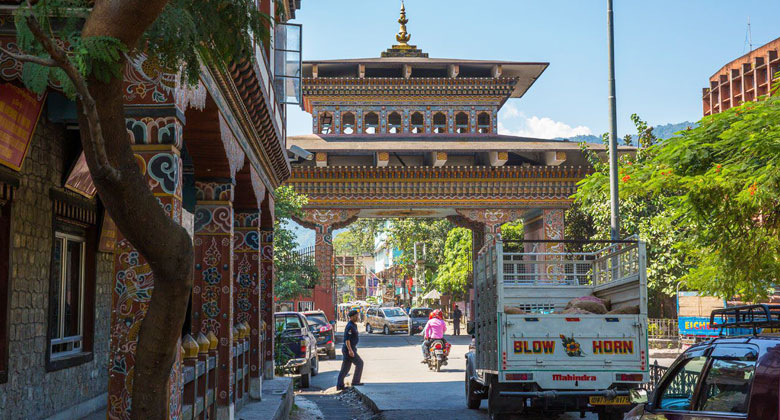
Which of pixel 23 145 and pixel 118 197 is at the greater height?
pixel 23 145

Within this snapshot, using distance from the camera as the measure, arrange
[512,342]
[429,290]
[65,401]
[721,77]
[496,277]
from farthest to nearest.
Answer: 1. [429,290]
2. [721,77]
3. [496,277]
4. [512,342]
5. [65,401]

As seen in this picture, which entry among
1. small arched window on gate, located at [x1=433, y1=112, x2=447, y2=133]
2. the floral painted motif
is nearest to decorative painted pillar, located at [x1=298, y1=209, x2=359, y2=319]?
small arched window on gate, located at [x1=433, y1=112, x2=447, y2=133]

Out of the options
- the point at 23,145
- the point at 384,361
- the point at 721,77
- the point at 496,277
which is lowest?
the point at 384,361

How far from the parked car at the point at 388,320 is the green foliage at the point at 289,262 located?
11236mm

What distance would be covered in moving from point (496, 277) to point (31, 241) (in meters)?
6.19

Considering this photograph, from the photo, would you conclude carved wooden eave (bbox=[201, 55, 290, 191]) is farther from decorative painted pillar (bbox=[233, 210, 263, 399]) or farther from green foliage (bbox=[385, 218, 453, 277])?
green foliage (bbox=[385, 218, 453, 277])

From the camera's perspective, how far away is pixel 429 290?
62094 millimetres

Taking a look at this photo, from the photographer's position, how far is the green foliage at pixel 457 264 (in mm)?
48469

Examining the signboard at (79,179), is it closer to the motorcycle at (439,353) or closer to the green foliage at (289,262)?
the motorcycle at (439,353)

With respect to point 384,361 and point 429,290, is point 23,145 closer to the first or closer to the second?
point 384,361

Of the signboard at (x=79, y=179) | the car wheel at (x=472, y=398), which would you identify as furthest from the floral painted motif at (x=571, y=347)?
the signboard at (x=79, y=179)

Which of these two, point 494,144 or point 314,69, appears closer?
point 494,144

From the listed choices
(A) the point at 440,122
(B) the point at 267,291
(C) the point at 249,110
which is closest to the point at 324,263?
(A) the point at 440,122

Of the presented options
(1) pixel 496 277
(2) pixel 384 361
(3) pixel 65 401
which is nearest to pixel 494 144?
(2) pixel 384 361
